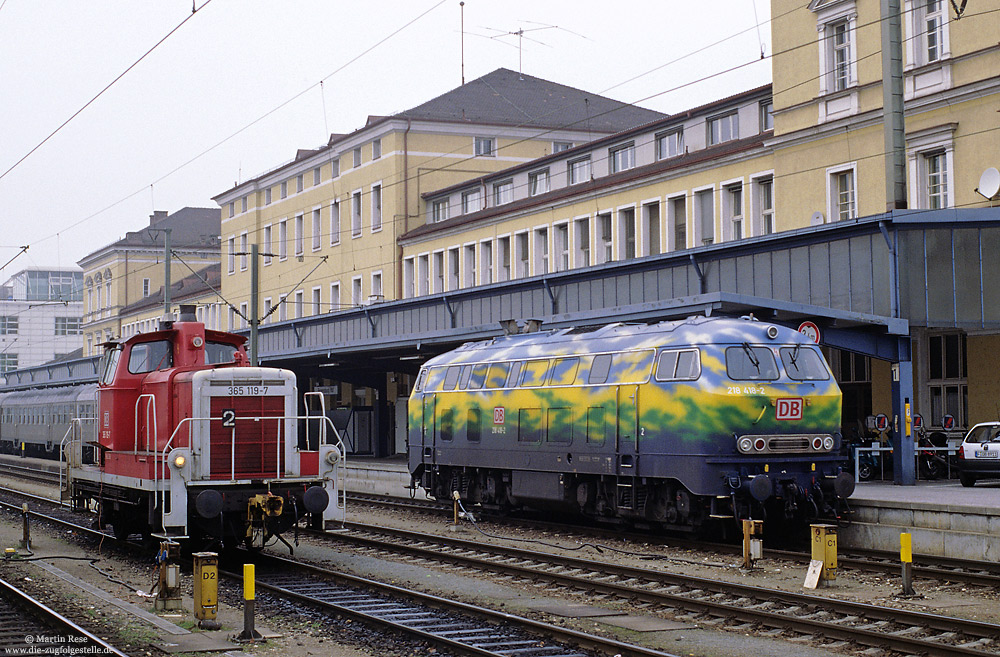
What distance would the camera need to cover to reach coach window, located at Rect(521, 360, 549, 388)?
21984mm

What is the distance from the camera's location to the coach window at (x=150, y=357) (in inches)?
704

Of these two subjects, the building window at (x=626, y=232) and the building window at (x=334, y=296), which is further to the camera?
the building window at (x=334, y=296)

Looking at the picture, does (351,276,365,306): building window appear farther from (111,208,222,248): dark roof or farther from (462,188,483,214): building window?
(111,208,222,248): dark roof

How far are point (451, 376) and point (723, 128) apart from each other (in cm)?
1810

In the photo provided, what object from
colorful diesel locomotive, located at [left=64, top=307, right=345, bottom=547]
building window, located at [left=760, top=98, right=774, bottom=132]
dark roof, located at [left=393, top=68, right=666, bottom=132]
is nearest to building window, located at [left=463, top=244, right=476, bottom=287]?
dark roof, located at [left=393, top=68, right=666, bottom=132]

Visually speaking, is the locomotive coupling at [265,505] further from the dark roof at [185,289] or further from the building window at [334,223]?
the dark roof at [185,289]

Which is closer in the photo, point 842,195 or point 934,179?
point 934,179

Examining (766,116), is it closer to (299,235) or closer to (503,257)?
(503,257)

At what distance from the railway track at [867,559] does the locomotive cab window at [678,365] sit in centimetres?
271

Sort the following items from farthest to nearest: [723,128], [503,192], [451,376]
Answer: [503,192] → [723,128] → [451,376]

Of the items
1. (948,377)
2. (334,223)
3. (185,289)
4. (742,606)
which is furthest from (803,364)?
(185,289)

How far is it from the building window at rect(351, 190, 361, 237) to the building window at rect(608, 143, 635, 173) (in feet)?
55.6

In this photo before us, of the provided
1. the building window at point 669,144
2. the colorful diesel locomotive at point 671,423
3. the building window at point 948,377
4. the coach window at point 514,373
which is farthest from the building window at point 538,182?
the coach window at point 514,373

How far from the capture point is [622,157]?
143 feet
